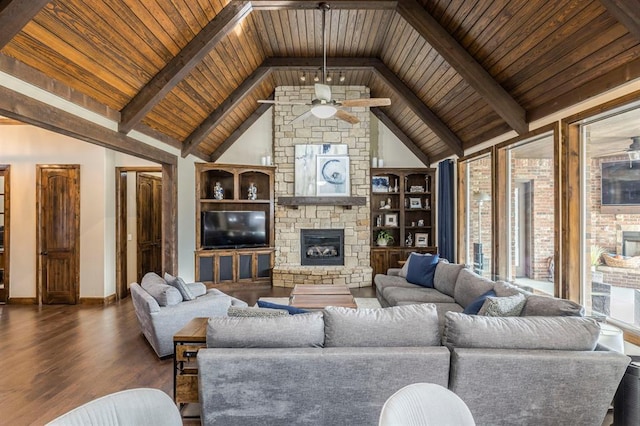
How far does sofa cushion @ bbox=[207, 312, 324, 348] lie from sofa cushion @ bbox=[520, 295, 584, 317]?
1.68 metres

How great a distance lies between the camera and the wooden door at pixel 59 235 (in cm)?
562

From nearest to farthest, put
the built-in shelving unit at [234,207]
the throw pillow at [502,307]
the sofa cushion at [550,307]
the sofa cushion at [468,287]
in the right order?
the sofa cushion at [550,307]
the throw pillow at [502,307]
the sofa cushion at [468,287]
the built-in shelving unit at [234,207]

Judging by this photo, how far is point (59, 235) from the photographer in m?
5.64

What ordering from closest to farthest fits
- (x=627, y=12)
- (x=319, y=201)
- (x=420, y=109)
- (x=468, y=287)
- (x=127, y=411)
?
1. (x=127, y=411)
2. (x=627, y=12)
3. (x=468, y=287)
4. (x=420, y=109)
5. (x=319, y=201)

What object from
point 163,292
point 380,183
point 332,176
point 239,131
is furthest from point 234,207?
point 163,292

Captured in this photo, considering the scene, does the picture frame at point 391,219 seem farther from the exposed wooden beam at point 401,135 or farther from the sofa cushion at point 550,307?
the sofa cushion at point 550,307

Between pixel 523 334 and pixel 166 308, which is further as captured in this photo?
pixel 166 308

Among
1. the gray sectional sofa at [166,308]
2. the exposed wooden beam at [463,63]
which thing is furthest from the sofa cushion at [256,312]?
the exposed wooden beam at [463,63]

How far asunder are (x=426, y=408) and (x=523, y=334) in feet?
4.05

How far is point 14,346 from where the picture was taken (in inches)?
150

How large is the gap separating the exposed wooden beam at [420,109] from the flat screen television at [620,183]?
9.10 feet

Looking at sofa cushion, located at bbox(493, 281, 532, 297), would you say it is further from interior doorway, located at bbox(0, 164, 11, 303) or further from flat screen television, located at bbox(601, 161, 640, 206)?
interior doorway, located at bbox(0, 164, 11, 303)

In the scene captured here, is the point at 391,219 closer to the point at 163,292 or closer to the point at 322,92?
the point at 322,92

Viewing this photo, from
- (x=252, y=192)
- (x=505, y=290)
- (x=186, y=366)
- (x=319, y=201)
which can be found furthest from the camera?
(x=252, y=192)
